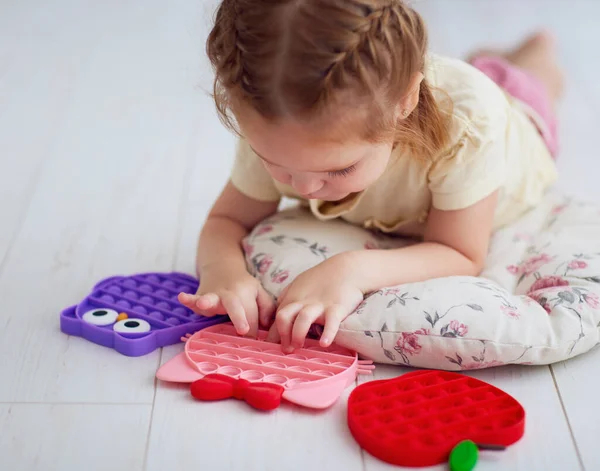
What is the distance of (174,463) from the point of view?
81 centimetres

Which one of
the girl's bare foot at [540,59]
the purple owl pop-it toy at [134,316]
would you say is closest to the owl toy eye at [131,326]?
the purple owl pop-it toy at [134,316]

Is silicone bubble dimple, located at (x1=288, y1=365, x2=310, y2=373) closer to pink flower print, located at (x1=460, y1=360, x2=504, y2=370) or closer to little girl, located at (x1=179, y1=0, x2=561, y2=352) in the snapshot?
little girl, located at (x1=179, y1=0, x2=561, y2=352)

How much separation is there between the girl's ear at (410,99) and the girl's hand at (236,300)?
10.6 inches

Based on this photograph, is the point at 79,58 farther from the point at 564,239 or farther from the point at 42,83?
the point at 564,239

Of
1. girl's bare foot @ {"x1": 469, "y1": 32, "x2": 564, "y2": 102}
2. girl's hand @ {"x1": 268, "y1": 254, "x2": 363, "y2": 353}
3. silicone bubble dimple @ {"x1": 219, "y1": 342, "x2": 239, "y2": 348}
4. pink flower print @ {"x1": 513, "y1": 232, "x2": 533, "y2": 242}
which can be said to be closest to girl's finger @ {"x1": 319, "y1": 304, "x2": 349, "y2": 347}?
girl's hand @ {"x1": 268, "y1": 254, "x2": 363, "y2": 353}

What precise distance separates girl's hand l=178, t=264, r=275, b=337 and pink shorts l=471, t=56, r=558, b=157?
61 cm

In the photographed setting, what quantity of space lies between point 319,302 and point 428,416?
18 cm

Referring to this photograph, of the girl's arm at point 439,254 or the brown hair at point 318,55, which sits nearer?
the brown hair at point 318,55

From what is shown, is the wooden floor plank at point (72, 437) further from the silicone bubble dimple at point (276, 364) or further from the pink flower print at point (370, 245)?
the pink flower print at point (370, 245)

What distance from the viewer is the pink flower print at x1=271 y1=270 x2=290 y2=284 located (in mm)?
1034

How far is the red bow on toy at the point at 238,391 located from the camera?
2.85ft

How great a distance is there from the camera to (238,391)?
0.89m

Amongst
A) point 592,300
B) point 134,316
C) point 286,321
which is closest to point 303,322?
point 286,321

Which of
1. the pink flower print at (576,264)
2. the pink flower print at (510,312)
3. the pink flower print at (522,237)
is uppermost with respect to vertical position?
the pink flower print at (576,264)
